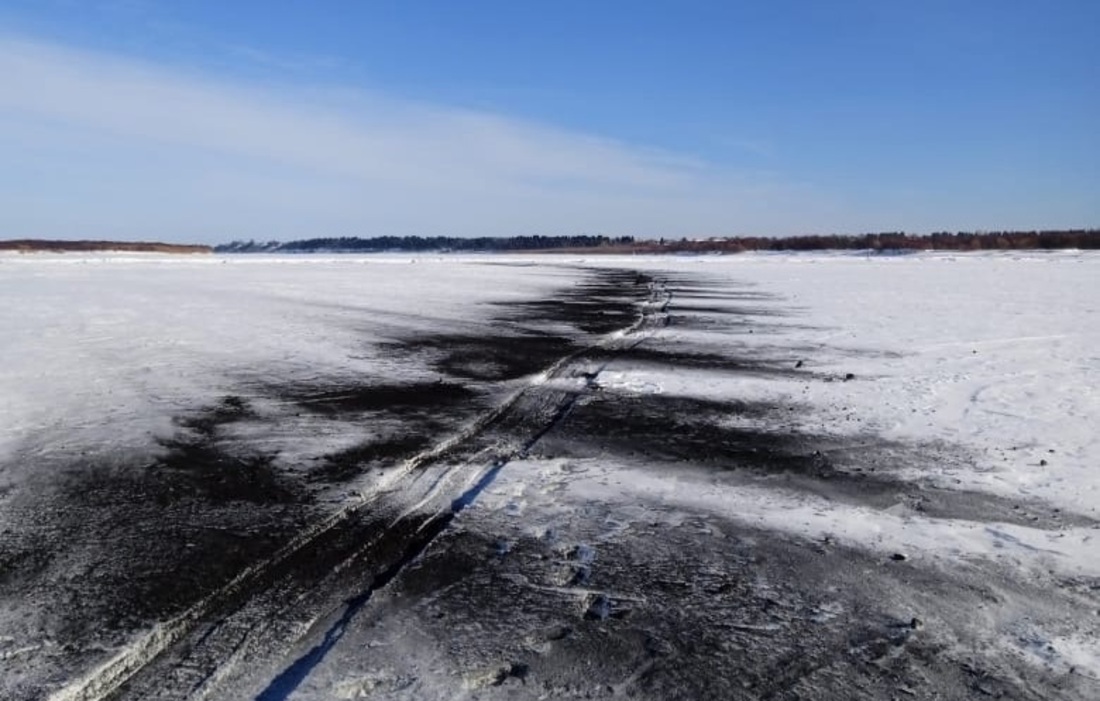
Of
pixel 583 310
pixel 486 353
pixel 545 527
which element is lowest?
pixel 583 310

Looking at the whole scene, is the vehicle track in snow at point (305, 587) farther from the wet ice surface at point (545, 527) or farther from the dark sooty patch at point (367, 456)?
the dark sooty patch at point (367, 456)

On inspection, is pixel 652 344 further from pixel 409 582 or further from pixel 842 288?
pixel 842 288

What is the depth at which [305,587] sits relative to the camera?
3787 mm

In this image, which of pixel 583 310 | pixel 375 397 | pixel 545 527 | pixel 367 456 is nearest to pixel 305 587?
pixel 545 527

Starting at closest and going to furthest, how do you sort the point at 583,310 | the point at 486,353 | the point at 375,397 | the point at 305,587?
the point at 305,587, the point at 375,397, the point at 486,353, the point at 583,310

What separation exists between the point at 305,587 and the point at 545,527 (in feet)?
4.84

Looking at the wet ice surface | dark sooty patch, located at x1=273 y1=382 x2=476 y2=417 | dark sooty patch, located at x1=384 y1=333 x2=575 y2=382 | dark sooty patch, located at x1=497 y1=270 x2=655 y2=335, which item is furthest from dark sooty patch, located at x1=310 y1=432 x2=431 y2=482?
dark sooty patch, located at x1=497 y1=270 x2=655 y2=335

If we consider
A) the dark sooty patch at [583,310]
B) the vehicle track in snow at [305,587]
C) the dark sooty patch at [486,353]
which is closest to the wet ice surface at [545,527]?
the vehicle track in snow at [305,587]

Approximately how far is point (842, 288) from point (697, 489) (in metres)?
24.3

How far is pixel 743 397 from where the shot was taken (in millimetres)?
8719

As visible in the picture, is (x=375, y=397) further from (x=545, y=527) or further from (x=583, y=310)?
(x=583, y=310)

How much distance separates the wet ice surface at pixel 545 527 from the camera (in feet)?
10.4

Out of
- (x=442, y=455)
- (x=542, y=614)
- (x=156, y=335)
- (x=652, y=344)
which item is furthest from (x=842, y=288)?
(x=542, y=614)

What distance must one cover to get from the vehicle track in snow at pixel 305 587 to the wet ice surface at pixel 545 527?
18 mm
